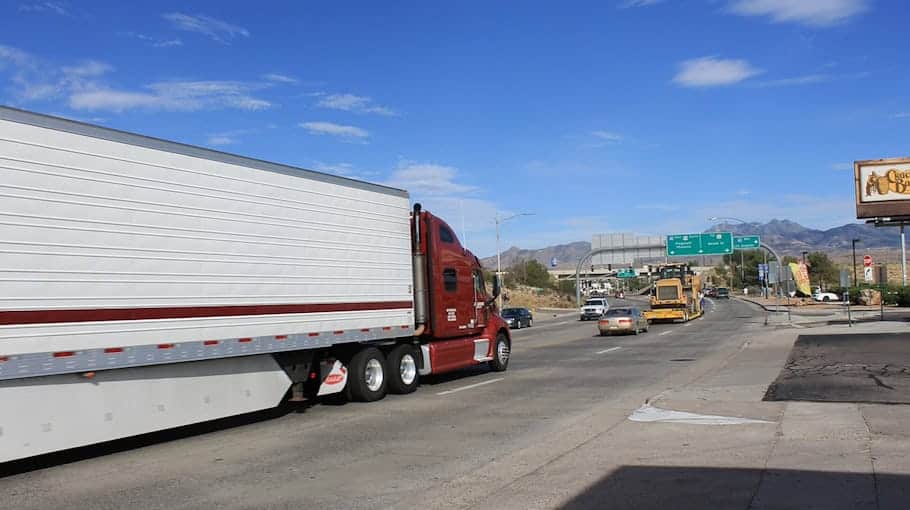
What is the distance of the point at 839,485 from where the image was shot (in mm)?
7445

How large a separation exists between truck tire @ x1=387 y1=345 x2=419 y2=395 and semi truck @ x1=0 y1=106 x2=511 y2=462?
39 mm

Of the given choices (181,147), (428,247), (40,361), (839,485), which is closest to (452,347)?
(428,247)

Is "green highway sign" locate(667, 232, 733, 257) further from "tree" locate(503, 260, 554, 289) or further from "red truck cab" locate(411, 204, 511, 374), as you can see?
"red truck cab" locate(411, 204, 511, 374)

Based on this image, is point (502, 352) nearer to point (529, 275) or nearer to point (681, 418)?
point (681, 418)

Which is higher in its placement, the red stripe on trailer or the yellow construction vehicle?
the red stripe on trailer

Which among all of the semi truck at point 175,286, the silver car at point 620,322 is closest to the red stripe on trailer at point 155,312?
the semi truck at point 175,286

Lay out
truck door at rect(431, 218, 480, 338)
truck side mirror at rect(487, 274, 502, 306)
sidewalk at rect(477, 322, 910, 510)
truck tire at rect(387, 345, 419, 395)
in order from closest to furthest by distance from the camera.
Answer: sidewalk at rect(477, 322, 910, 510)
truck tire at rect(387, 345, 419, 395)
truck door at rect(431, 218, 480, 338)
truck side mirror at rect(487, 274, 502, 306)

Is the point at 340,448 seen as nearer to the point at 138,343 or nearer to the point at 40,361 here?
the point at 138,343

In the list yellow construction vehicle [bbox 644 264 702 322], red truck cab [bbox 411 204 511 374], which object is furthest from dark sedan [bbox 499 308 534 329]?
red truck cab [bbox 411 204 511 374]

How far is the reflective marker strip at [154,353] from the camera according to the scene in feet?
29.7

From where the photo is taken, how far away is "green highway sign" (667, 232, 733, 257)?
69438 millimetres

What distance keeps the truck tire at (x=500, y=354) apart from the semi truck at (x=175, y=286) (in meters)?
4.09

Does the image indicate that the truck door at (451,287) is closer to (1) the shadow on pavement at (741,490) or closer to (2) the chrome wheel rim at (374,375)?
(2) the chrome wheel rim at (374,375)

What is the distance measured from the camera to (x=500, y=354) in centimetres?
2002
